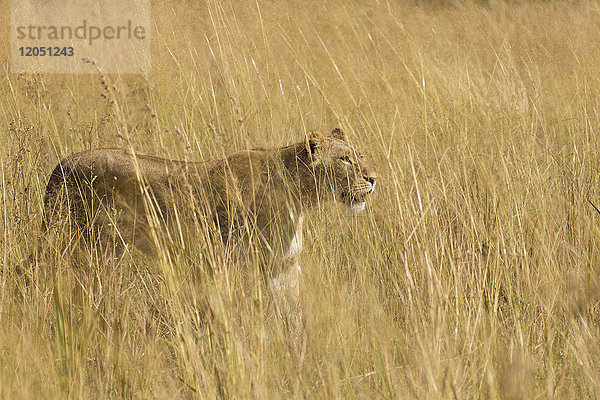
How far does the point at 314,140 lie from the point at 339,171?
0.21 m

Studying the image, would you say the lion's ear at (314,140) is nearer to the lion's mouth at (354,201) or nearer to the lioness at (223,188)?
the lioness at (223,188)

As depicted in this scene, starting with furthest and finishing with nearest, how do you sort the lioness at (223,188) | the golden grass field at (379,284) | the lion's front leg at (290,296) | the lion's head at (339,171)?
the lion's head at (339,171) → the lioness at (223,188) → the lion's front leg at (290,296) → the golden grass field at (379,284)

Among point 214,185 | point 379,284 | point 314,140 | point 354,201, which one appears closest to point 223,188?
point 214,185

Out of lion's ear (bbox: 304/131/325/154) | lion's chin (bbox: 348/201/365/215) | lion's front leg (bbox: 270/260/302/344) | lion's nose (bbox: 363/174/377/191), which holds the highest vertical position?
lion's ear (bbox: 304/131/325/154)

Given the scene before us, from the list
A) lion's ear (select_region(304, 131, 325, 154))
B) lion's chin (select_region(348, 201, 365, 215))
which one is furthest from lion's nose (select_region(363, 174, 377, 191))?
lion's ear (select_region(304, 131, 325, 154))

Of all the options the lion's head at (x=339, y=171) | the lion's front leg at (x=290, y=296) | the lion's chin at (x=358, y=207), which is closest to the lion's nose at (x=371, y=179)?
the lion's head at (x=339, y=171)

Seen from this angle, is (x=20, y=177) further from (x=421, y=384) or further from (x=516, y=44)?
(x=516, y=44)

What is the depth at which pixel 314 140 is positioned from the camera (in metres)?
3.34

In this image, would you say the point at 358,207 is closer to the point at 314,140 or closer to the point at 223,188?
the point at 314,140

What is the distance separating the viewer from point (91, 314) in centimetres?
252

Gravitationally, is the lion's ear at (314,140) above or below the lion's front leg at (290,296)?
above

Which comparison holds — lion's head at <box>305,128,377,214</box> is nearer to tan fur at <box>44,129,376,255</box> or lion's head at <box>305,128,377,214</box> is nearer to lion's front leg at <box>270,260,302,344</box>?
tan fur at <box>44,129,376,255</box>

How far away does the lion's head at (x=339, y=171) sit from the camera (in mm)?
3301

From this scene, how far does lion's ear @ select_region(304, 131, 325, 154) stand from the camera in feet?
10.9
